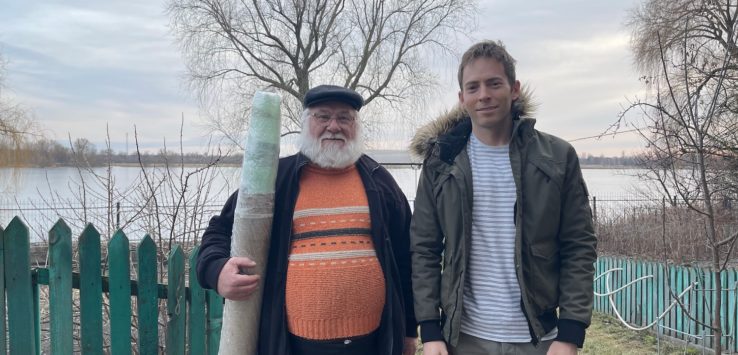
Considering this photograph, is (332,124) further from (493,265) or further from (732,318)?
(732,318)

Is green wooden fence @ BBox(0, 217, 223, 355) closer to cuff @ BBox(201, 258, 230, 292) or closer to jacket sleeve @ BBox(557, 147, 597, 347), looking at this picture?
cuff @ BBox(201, 258, 230, 292)

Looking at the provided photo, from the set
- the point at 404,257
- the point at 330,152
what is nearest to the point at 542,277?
the point at 404,257

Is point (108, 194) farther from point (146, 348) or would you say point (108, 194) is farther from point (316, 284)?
point (316, 284)

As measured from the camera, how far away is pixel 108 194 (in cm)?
400

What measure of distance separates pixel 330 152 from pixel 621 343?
553 centimetres

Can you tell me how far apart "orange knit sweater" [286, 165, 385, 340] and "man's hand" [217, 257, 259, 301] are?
16 centimetres

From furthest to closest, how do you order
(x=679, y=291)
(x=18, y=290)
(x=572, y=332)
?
(x=679, y=291) < (x=18, y=290) < (x=572, y=332)

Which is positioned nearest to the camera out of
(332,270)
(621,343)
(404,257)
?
(332,270)

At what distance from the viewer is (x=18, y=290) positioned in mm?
2812

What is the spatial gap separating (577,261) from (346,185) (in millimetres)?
972

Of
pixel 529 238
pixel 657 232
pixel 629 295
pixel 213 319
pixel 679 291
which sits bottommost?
pixel 629 295

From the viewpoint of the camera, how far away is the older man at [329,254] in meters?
2.06

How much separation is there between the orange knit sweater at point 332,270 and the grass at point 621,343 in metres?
3.54

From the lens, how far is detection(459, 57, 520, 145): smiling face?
1.96m
